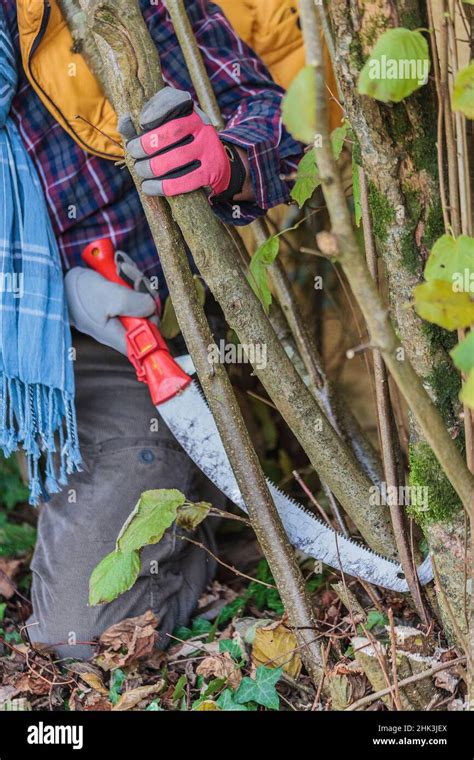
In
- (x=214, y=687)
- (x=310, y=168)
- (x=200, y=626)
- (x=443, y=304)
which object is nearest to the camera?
(x=443, y=304)

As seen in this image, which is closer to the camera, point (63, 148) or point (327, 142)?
point (327, 142)

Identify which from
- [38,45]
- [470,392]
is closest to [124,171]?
[38,45]

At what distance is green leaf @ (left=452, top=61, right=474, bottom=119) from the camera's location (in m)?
0.95

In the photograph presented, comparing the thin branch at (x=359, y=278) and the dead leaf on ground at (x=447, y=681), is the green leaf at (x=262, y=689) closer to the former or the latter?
the dead leaf on ground at (x=447, y=681)

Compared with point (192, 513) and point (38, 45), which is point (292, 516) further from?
point (38, 45)

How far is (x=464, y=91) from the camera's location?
96 centimetres

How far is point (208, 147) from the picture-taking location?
55.3 inches

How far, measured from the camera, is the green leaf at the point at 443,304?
0.93 m

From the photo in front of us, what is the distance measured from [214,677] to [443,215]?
0.89 meters

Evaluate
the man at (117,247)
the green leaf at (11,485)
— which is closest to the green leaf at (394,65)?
the man at (117,247)

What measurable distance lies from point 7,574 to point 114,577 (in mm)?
759

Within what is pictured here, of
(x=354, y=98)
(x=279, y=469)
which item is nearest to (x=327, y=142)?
(x=354, y=98)

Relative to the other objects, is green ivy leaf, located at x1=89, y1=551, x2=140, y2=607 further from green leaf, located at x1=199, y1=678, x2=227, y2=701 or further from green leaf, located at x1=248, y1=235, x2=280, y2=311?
green leaf, located at x1=248, y1=235, x2=280, y2=311

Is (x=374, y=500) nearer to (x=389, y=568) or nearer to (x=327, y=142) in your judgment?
(x=389, y=568)
